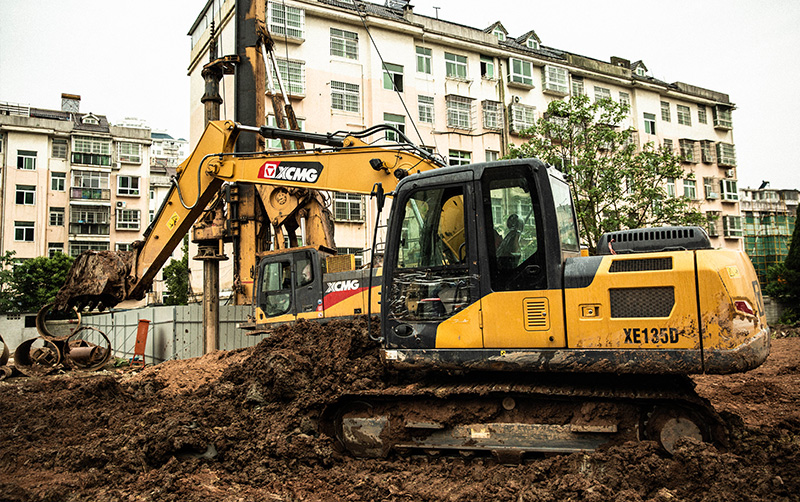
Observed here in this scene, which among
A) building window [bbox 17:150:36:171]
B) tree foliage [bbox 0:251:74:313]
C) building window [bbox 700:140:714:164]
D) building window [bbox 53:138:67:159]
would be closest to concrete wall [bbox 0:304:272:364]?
tree foliage [bbox 0:251:74:313]

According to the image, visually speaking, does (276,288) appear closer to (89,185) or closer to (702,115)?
(89,185)

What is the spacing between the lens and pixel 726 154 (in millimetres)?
39094

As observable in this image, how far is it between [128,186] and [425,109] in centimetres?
2699

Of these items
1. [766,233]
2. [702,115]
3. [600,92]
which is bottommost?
[766,233]

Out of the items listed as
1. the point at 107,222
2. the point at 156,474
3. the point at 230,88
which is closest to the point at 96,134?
the point at 107,222

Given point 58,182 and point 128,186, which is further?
point 128,186

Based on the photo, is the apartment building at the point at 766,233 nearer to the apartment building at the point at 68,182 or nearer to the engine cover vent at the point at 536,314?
the engine cover vent at the point at 536,314

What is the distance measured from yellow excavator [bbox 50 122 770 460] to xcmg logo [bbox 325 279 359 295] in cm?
595

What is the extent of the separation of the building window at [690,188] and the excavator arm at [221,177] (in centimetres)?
3354

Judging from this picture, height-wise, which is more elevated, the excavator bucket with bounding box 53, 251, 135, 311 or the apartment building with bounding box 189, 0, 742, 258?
the apartment building with bounding box 189, 0, 742, 258

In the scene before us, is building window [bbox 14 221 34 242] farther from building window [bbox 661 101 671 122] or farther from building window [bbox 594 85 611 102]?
building window [bbox 661 101 671 122]

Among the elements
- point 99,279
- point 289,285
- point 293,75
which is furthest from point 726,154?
point 99,279

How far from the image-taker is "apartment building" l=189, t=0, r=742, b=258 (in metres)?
25.7

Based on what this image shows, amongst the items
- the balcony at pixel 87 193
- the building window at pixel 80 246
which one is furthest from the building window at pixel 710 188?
the balcony at pixel 87 193
